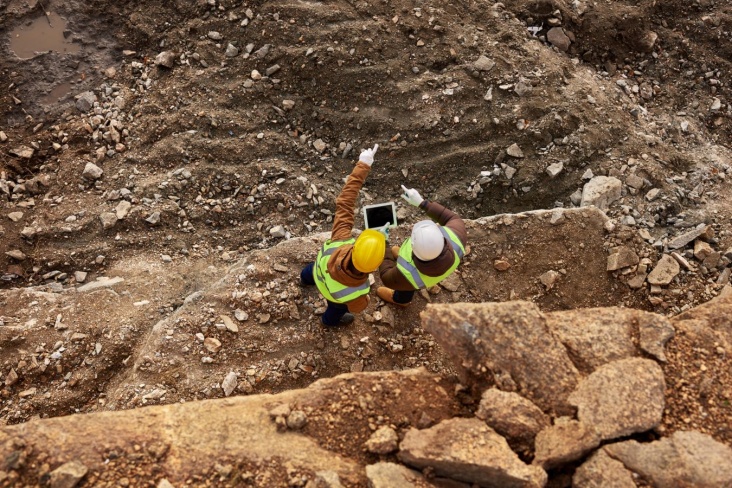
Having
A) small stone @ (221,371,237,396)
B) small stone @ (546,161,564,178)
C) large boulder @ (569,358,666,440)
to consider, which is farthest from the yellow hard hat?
small stone @ (546,161,564,178)

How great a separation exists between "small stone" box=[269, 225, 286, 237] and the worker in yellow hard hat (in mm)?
1181

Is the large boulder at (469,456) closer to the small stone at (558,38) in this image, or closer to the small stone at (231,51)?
the small stone at (231,51)

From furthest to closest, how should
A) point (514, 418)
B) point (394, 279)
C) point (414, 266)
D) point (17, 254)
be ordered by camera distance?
point (17, 254) → point (394, 279) → point (414, 266) → point (514, 418)

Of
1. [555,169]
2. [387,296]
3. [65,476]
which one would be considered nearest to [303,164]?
[387,296]

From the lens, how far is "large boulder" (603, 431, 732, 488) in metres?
2.48

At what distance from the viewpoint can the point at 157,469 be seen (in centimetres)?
269

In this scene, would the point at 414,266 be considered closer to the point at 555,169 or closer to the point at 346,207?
the point at 346,207

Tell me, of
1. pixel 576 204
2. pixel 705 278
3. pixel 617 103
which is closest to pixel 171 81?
pixel 576 204

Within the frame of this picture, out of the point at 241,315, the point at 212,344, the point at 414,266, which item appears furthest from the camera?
the point at 241,315

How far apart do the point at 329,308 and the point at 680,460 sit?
7.79 feet

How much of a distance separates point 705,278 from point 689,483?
91.3 inches

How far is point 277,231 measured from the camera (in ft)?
15.9

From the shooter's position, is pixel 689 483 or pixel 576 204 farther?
pixel 576 204

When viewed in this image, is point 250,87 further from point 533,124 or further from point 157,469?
point 157,469
